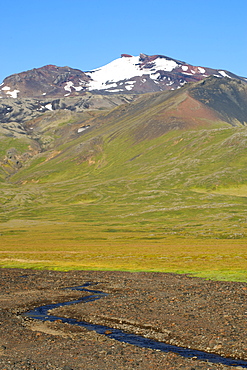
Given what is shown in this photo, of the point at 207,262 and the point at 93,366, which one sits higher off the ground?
the point at 93,366

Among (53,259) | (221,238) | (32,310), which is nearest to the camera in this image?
(32,310)

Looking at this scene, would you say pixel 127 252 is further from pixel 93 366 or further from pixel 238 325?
pixel 93 366

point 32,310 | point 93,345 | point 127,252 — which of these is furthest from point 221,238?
point 93,345

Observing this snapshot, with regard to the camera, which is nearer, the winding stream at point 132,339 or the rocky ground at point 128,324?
the rocky ground at point 128,324

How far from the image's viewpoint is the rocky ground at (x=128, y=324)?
1055 inches

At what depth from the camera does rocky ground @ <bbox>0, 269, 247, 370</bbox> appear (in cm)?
2680

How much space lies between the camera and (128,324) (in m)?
35.8

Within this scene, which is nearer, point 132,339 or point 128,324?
point 132,339

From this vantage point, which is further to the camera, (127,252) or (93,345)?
(127,252)

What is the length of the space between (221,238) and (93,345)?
121822 mm

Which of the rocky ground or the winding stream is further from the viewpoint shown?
the winding stream

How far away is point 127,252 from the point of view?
343 ft

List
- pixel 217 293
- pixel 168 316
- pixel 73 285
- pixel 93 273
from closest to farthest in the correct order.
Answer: pixel 168 316, pixel 217 293, pixel 73 285, pixel 93 273

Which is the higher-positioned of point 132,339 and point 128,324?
point 132,339
